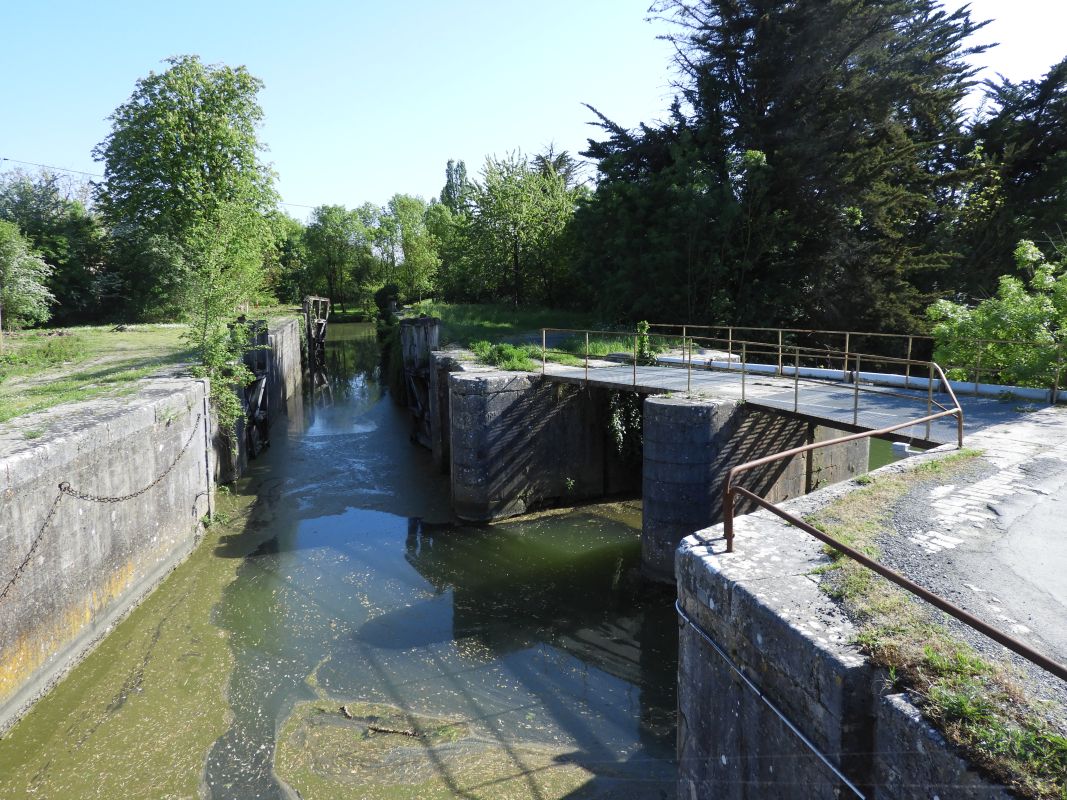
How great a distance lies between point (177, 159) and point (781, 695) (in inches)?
1253

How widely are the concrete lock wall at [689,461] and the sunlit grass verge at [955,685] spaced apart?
17.5 feet

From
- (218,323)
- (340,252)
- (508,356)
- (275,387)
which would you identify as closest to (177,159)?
(275,387)

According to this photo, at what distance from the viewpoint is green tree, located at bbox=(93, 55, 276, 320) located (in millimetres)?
28422

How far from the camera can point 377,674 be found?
8.09 meters

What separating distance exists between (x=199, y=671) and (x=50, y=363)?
36.2 feet

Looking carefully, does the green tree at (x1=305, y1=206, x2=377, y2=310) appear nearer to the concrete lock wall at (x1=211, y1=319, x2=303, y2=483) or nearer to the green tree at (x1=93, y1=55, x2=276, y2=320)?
the concrete lock wall at (x1=211, y1=319, x2=303, y2=483)

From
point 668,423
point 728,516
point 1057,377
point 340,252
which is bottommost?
point 668,423

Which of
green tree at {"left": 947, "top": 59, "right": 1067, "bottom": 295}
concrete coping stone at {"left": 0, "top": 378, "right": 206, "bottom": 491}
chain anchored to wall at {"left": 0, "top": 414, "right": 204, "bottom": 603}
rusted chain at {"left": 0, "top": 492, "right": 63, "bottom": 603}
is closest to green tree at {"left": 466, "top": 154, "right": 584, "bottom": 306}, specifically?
green tree at {"left": 947, "top": 59, "right": 1067, "bottom": 295}

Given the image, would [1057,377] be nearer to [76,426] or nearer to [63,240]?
[76,426]

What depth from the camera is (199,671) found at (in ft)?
27.0

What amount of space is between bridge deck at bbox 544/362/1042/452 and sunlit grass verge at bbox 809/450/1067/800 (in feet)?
15.5

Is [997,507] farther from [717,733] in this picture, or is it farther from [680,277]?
[680,277]

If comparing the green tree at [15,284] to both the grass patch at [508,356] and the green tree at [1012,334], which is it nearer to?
the grass patch at [508,356]

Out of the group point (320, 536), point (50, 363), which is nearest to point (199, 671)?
point (320, 536)
